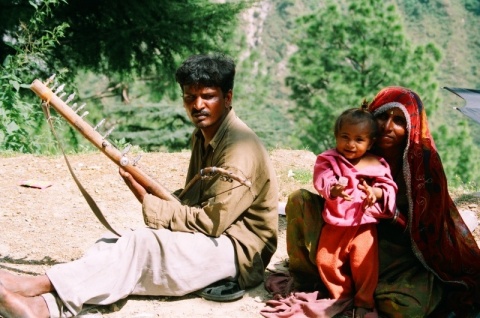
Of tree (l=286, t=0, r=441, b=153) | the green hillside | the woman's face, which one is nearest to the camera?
the woman's face

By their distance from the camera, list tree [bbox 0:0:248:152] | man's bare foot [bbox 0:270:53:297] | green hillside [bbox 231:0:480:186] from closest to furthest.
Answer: man's bare foot [bbox 0:270:53:297], tree [bbox 0:0:248:152], green hillside [bbox 231:0:480:186]

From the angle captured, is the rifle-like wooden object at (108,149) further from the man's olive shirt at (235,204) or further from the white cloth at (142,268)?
the white cloth at (142,268)

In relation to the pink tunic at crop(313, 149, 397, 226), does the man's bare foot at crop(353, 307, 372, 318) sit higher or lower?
lower

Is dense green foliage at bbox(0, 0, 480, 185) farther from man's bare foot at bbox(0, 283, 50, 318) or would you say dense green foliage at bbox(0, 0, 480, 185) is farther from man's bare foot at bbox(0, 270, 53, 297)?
man's bare foot at bbox(0, 283, 50, 318)

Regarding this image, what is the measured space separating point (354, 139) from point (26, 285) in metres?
1.92

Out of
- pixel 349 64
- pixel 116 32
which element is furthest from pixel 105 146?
pixel 349 64

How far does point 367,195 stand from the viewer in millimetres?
2773

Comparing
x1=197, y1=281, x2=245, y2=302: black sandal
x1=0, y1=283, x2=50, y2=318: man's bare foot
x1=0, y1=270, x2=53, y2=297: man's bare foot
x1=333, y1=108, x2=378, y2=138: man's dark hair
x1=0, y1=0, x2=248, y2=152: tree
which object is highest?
x1=0, y1=0, x2=248, y2=152: tree

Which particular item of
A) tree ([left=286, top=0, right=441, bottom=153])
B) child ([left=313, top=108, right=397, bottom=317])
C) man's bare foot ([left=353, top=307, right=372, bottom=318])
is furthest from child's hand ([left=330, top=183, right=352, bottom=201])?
tree ([left=286, top=0, right=441, bottom=153])

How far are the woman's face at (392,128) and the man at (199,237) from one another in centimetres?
70

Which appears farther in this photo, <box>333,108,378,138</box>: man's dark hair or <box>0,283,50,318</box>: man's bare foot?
<box>333,108,378,138</box>: man's dark hair

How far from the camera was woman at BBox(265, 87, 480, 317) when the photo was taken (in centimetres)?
292

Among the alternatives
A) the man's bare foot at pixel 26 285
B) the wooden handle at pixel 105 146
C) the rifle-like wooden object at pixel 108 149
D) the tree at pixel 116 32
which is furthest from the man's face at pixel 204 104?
the tree at pixel 116 32

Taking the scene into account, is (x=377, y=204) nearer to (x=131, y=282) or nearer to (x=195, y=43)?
(x=131, y=282)
